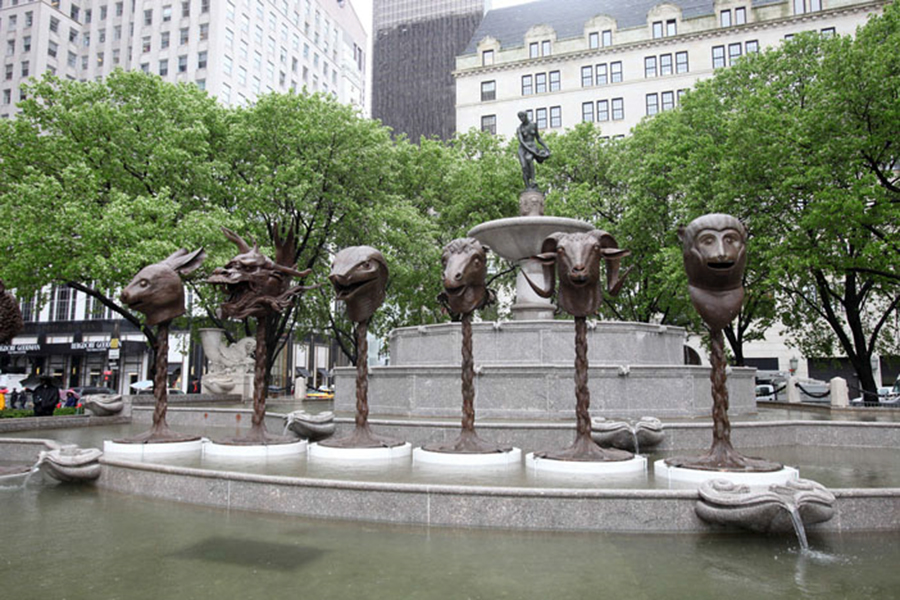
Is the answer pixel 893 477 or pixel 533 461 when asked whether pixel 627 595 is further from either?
pixel 893 477

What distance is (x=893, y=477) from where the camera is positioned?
835 centimetres

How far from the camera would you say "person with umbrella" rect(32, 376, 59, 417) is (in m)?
17.6

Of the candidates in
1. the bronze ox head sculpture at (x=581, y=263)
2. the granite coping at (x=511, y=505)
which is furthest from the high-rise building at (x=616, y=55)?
the granite coping at (x=511, y=505)

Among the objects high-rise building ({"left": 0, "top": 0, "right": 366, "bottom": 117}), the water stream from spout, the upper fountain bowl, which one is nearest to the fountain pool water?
the water stream from spout

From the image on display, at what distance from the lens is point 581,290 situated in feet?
29.1

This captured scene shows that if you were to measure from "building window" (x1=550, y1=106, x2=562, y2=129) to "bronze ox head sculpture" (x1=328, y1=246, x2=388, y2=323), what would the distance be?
49.2m

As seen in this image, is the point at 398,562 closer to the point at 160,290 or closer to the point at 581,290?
the point at 581,290

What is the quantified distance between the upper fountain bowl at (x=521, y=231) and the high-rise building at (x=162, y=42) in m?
A: 46.6

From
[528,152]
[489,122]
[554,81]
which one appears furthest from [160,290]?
[554,81]

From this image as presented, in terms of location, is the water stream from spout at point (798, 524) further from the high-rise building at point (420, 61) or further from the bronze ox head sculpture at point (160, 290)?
the high-rise building at point (420, 61)

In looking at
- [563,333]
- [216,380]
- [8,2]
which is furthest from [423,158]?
[8,2]

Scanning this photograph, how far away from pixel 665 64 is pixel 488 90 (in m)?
15.4

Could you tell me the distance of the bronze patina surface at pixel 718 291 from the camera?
766cm

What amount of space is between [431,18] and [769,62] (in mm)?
89525
